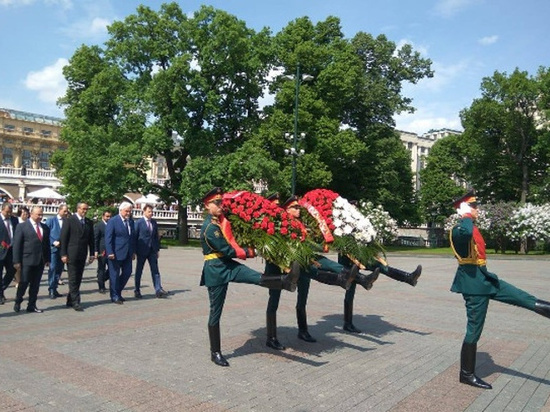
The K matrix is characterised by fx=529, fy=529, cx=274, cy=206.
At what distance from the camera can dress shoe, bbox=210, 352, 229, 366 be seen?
6.35 metres

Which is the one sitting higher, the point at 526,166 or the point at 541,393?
the point at 526,166

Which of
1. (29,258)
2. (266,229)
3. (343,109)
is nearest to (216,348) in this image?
(266,229)

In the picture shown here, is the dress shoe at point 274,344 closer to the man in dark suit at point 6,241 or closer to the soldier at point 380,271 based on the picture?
the soldier at point 380,271

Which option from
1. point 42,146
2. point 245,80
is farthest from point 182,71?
point 42,146

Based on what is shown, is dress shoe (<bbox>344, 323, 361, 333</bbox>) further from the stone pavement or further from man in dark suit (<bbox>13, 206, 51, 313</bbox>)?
man in dark suit (<bbox>13, 206, 51, 313</bbox>)

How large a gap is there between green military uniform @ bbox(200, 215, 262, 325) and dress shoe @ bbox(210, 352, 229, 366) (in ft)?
1.23

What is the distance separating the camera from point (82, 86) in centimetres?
3909

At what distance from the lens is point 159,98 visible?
110 ft

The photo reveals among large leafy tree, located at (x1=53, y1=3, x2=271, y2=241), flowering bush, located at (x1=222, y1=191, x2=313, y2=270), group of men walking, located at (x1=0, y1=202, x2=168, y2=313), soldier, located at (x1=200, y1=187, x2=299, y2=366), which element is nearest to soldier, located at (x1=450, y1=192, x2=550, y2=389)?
flowering bush, located at (x1=222, y1=191, x2=313, y2=270)

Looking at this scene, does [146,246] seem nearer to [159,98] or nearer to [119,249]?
[119,249]

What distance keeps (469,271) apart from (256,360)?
111 inches

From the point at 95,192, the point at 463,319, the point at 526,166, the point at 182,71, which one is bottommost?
the point at 463,319

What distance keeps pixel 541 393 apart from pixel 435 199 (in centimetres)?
6158

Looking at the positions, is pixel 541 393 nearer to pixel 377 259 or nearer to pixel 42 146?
pixel 377 259
